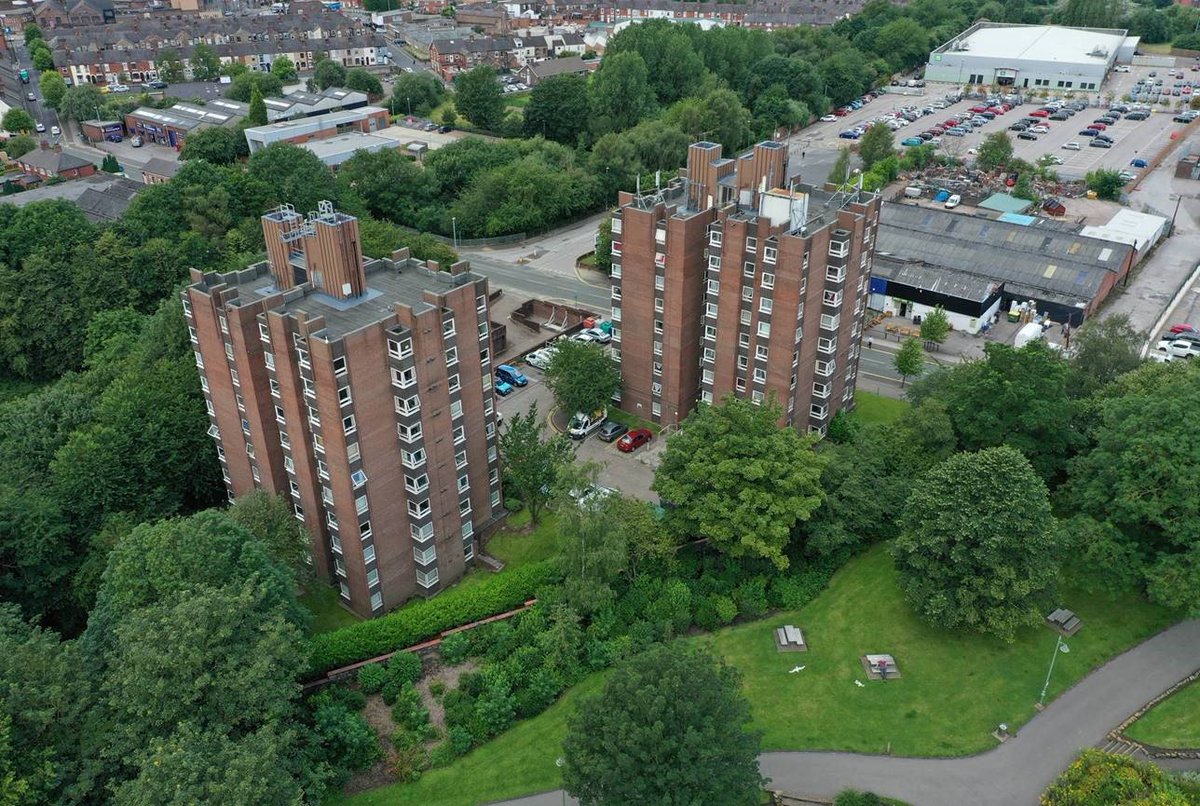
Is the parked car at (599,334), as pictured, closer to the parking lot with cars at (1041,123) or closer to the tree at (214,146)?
the tree at (214,146)

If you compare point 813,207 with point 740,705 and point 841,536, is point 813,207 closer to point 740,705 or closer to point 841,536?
point 841,536

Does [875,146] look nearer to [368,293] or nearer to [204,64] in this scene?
[368,293]

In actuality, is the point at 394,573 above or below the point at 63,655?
below

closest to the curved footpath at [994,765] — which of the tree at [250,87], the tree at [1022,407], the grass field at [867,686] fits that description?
the grass field at [867,686]

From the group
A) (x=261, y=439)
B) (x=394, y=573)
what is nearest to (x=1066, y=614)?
(x=394, y=573)

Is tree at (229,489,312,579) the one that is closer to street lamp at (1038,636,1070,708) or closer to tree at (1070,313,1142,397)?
street lamp at (1038,636,1070,708)

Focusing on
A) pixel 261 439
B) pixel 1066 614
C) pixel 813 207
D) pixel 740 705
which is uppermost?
pixel 813 207

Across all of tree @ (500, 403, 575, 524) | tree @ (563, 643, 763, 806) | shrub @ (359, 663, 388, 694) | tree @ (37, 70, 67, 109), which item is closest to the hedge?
shrub @ (359, 663, 388, 694)
